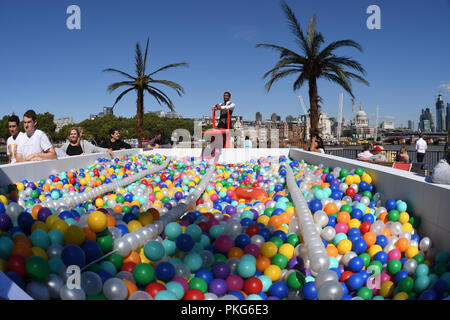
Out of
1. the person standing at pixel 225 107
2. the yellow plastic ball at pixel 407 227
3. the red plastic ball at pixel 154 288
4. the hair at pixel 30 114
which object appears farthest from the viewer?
the person standing at pixel 225 107

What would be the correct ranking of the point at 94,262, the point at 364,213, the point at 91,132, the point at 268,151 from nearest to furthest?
the point at 94,262
the point at 364,213
the point at 268,151
the point at 91,132

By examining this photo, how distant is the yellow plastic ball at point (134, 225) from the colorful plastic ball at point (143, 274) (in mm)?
719

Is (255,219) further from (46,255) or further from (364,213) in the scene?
(46,255)

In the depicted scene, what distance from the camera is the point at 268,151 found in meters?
9.77

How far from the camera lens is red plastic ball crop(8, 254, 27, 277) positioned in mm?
1924

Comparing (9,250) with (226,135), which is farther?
(226,135)

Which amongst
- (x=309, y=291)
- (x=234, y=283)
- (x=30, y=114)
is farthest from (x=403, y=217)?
(x=30, y=114)

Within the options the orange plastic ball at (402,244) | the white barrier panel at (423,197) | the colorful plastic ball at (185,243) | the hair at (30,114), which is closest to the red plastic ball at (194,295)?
the colorful plastic ball at (185,243)

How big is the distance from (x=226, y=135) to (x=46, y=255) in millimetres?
7833

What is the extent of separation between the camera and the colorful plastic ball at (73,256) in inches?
82.9

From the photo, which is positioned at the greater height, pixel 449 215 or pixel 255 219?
pixel 449 215

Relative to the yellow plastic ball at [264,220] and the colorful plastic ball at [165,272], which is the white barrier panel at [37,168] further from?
the yellow plastic ball at [264,220]

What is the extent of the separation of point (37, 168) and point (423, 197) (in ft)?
17.1

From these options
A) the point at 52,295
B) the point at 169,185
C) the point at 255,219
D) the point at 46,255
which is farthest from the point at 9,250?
the point at 169,185
